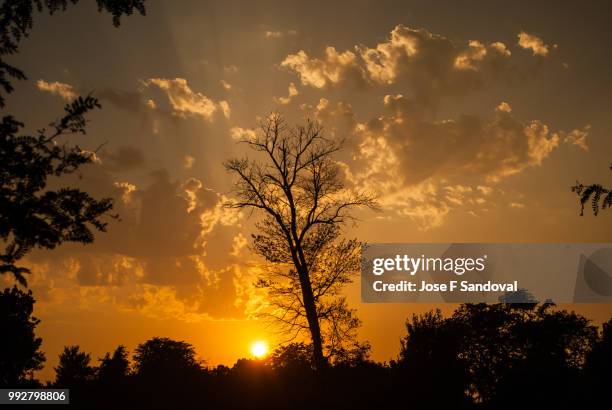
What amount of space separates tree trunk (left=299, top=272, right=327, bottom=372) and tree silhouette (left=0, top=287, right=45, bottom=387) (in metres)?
44.0

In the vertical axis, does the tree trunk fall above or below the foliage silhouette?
above

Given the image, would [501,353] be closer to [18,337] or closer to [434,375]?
[434,375]

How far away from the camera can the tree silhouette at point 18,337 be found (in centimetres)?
5703

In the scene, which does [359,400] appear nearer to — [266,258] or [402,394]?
[402,394]

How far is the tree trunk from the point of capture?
23.3 m

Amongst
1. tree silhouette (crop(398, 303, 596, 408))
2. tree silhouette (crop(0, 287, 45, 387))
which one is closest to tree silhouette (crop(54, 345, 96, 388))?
tree silhouette (crop(0, 287, 45, 387))

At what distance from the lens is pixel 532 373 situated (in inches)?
1079

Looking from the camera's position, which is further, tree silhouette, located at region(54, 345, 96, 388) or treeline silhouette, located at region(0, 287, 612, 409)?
tree silhouette, located at region(54, 345, 96, 388)

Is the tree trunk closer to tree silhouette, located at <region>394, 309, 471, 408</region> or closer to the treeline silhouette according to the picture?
the treeline silhouette

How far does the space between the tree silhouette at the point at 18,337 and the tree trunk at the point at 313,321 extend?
44.0m

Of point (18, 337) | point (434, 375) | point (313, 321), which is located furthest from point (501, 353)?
point (18, 337)

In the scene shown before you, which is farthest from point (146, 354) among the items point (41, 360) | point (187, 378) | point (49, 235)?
point (49, 235)

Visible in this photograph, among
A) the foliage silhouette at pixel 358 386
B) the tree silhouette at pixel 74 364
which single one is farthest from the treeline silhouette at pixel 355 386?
the tree silhouette at pixel 74 364

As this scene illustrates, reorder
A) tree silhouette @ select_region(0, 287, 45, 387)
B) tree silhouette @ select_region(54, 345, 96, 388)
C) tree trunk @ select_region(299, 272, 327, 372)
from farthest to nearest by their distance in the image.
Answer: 1. tree silhouette @ select_region(54, 345, 96, 388)
2. tree silhouette @ select_region(0, 287, 45, 387)
3. tree trunk @ select_region(299, 272, 327, 372)
